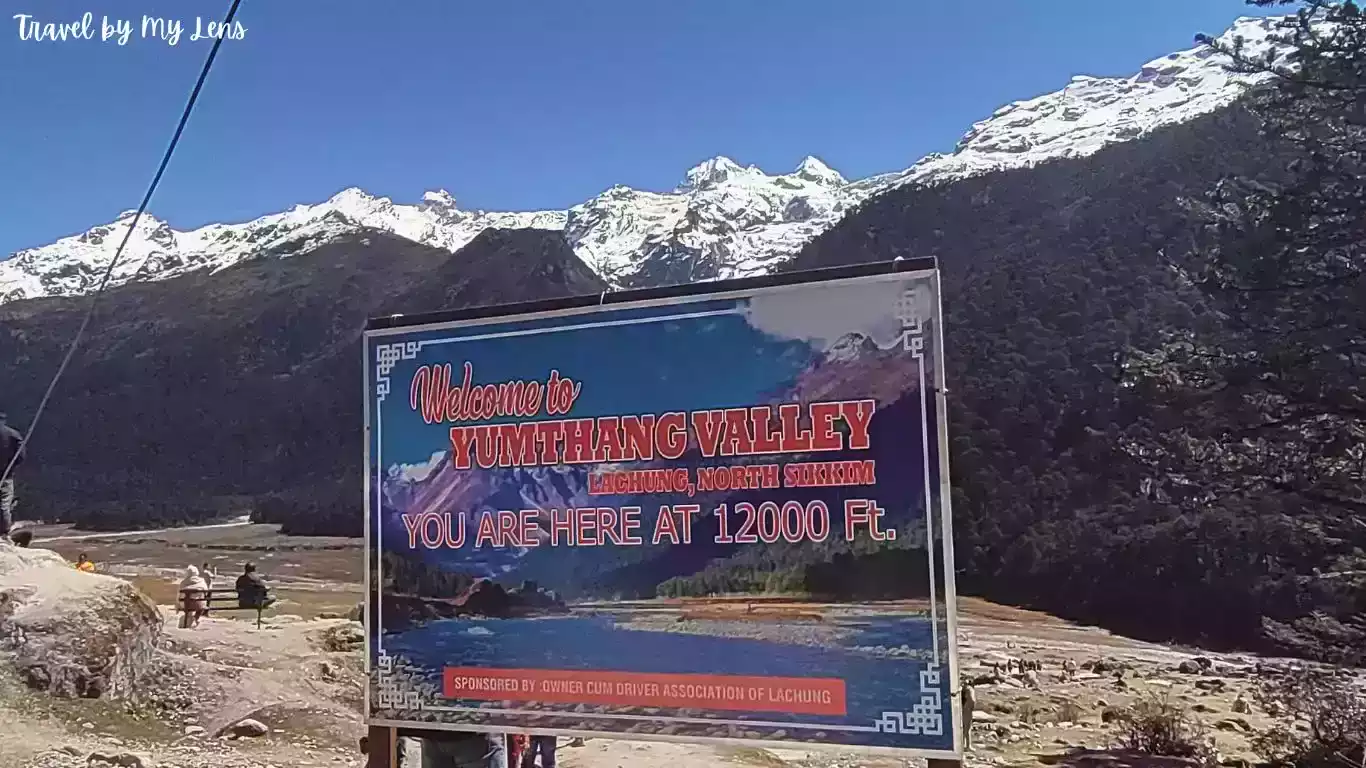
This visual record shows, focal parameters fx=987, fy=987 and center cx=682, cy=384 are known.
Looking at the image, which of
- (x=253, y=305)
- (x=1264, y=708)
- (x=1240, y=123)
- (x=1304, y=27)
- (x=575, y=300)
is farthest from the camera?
(x=253, y=305)

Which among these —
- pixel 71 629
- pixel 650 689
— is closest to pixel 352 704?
pixel 71 629

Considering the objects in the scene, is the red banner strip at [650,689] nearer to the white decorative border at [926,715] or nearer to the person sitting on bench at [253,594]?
the white decorative border at [926,715]

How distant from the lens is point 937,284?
10.8 ft

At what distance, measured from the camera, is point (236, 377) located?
2236 centimetres

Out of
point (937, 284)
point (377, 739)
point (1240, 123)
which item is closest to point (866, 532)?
point (937, 284)

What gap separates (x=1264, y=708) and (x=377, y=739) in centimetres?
828

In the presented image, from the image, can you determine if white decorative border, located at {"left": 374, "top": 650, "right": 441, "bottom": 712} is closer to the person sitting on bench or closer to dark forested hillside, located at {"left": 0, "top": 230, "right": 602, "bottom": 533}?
the person sitting on bench

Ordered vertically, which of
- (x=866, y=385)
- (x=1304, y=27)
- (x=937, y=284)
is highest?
(x=1304, y=27)

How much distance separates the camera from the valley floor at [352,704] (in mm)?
8547

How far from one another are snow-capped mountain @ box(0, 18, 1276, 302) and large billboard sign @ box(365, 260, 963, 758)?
11.2m

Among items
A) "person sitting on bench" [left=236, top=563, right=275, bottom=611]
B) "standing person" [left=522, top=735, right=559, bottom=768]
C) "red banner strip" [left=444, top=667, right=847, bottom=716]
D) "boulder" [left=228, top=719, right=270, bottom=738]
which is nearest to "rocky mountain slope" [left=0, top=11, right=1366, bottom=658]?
"red banner strip" [left=444, top=667, right=847, bottom=716]

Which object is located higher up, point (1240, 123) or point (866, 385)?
point (1240, 123)

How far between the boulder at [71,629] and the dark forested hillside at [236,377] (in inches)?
281

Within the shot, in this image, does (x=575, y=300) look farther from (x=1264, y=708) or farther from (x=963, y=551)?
(x=963, y=551)
